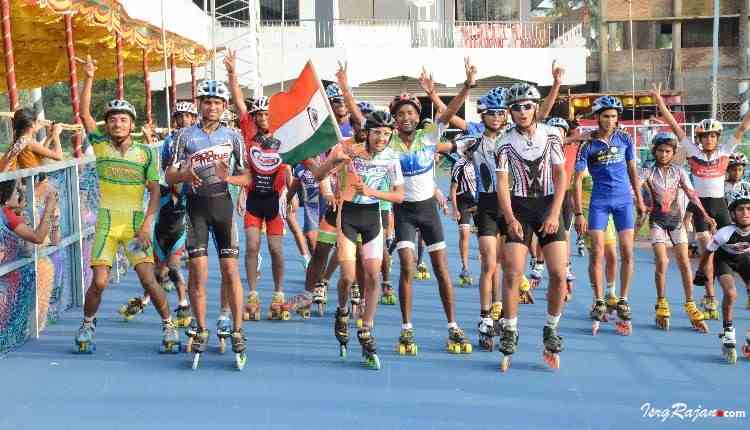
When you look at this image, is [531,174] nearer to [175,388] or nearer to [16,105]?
[175,388]

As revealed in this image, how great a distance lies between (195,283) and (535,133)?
2767mm

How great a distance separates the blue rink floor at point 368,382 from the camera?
6.67m

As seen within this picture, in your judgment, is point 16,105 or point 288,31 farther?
point 288,31

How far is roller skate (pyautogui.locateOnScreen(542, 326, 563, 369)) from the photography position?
8023mm

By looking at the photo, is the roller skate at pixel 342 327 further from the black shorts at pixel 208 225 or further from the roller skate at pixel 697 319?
the roller skate at pixel 697 319

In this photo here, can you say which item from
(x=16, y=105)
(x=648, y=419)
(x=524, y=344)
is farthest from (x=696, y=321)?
(x=16, y=105)

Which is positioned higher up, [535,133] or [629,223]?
[535,133]

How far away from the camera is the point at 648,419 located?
6.66 metres

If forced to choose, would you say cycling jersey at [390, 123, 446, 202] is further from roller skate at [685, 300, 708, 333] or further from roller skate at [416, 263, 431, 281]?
roller skate at [416, 263, 431, 281]

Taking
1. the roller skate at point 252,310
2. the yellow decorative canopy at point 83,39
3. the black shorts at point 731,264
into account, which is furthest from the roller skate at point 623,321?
the yellow decorative canopy at point 83,39

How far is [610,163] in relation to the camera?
33.0ft

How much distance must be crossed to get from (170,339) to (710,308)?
5.11 metres

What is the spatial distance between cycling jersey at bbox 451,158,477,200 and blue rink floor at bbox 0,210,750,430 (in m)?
1.95

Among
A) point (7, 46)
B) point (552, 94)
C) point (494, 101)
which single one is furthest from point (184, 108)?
point (552, 94)
